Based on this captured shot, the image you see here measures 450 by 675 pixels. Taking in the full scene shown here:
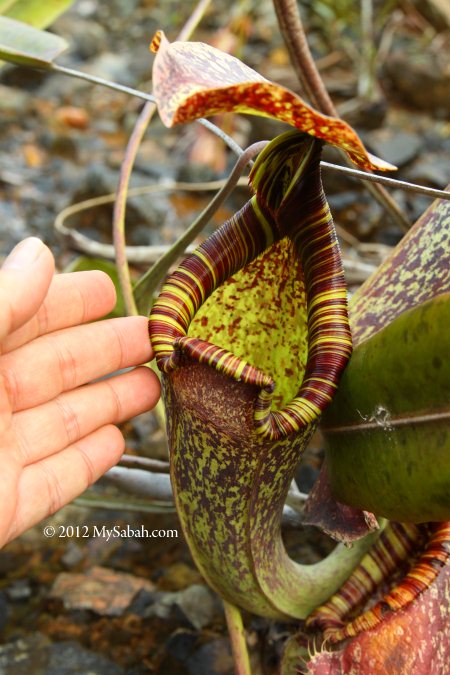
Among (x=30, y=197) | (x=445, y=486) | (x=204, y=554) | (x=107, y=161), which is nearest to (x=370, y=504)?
(x=445, y=486)

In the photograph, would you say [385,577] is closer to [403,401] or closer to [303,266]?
[403,401]

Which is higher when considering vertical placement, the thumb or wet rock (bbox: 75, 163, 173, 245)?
the thumb

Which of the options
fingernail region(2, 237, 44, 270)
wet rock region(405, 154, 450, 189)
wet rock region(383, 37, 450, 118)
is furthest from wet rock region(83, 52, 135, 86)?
fingernail region(2, 237, 44, 270)

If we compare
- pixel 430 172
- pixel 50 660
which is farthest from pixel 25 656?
pixel 430 172

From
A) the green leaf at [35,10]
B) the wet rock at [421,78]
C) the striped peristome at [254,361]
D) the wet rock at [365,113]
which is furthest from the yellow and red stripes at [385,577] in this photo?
the wet rock at [421,78]

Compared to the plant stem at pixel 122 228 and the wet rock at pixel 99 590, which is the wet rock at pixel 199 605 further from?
the plant stem at pixel 122 228

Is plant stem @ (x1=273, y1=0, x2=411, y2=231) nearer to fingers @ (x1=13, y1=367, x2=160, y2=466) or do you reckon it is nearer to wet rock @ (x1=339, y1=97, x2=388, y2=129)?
fingers @ (x1=13, y1=367, x2=160, y2=466)

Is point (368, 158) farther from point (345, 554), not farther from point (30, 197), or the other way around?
point (30, 197)
